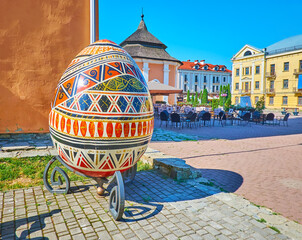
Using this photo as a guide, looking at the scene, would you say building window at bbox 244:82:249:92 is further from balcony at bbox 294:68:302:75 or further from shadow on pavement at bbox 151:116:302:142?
shadow on pavement at bbox 151:116:302:142

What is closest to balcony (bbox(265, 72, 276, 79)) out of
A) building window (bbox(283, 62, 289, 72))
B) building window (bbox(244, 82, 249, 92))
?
building window (bbox(283, 62, 289, 72))

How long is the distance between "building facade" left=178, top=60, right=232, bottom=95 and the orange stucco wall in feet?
179

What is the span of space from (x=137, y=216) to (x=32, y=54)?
6.72 metres

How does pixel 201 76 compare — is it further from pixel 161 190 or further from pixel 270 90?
pixel 161 190

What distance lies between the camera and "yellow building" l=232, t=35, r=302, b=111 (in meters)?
38.8

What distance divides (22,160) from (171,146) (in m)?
4.55

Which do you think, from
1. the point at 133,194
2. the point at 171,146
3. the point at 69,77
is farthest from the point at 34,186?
the point at 171,146

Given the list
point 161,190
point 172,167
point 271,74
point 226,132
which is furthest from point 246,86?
point 161,190

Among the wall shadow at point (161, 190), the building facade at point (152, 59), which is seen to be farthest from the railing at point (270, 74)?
the wall shadow at point (161, 190)

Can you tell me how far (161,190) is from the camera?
3865 mm

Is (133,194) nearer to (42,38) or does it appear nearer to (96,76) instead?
(96,76)

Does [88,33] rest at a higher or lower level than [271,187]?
higher

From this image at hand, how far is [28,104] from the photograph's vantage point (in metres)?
7.49

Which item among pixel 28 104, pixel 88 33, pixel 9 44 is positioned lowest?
pixel 28 104
